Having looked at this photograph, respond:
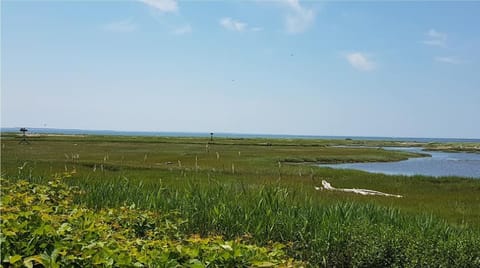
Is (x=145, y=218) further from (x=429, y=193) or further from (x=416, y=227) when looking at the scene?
(x=429, y=193)

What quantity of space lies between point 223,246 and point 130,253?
0.61 m

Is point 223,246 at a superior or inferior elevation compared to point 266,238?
superior

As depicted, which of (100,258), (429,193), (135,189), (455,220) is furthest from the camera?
(429,193)

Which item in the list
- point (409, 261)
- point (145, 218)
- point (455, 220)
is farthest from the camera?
point (455, 220)

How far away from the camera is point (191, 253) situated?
279 cm

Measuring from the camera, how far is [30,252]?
271 centimetres

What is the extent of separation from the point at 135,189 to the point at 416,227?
6960 mm

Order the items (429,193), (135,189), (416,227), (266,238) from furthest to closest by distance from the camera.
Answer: (429,193) < (135,189) < (416,227) < (266,238)

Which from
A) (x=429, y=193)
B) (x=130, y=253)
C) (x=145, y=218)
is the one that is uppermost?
(x=130, y=253)

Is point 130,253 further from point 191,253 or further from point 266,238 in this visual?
point 266,238

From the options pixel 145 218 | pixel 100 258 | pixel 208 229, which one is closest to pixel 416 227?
pixel 208 229

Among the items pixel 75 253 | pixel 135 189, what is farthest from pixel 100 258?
pixel 135 189

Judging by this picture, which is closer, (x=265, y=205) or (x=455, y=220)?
(x=265, y=205)

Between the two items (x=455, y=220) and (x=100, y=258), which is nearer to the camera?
(x=100, y=258)
